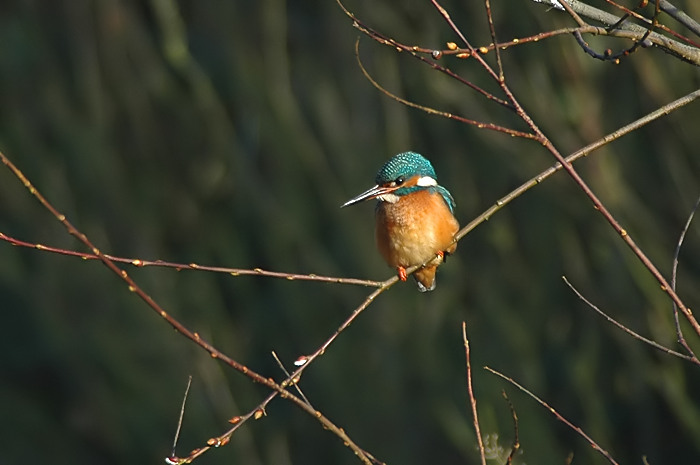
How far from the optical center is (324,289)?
7.14m

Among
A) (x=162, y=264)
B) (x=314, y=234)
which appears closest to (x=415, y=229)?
(x=162, y=264)

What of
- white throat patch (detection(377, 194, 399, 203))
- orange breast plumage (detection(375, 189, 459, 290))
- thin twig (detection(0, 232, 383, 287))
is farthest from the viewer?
white throat patch (detection(377, 194, 399, 203))

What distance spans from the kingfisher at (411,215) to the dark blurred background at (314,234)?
2.62 metres

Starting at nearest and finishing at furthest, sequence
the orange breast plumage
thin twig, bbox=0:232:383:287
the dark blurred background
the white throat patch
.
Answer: thin twig, bbox=0:232:383:287
the orange breast plumage
the white throat patch
the dark blurred background

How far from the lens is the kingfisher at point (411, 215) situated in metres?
3.32

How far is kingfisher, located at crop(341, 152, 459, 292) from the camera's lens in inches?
131

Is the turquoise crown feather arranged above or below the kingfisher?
above

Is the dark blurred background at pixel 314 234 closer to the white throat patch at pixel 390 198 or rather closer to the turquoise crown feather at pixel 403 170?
the turquoise crown feather at pixel 403 170

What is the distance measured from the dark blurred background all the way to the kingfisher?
2.62 metres

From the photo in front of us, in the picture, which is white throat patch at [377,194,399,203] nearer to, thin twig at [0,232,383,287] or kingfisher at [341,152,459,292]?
kingfisher at [341,152,459,292]

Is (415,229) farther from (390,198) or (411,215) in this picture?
(390,198)

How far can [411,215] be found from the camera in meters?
3.36

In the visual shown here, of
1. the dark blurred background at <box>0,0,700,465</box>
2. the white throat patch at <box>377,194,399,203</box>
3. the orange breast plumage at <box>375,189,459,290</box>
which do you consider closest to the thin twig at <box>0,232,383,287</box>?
the orange breast plumage at <box>375,189,459,290</box>

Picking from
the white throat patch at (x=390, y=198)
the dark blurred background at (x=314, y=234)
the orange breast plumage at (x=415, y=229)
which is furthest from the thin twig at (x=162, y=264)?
the dark blurred background at (x=314, y=234)
